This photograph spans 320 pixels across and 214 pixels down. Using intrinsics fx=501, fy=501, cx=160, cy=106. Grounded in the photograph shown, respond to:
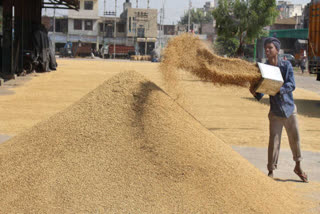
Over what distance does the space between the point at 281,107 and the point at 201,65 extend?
1.24 metres

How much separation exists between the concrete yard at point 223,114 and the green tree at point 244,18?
53.2 feet

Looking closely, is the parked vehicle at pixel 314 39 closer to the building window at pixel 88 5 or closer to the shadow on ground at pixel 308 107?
the shadow on ground at pixel 308 107

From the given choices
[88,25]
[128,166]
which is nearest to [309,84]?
[128,166]

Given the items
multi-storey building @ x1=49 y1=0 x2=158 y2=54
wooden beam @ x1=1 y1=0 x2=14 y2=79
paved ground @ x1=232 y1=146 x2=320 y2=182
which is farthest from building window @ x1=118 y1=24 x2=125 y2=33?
paved ground @ x1=232 y1=146 x2=320 y2=182

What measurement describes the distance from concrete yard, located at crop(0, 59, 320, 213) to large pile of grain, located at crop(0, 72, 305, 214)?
665 millimetres

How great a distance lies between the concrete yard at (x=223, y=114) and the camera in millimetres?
6180

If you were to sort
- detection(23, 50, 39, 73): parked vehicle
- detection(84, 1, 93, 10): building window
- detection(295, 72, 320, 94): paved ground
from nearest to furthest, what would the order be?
detection(23, 50, 39, 73): parked vehicle
detection(295, 72, 320, 94): paved ground
detection(84, 1, 93, 10): building window

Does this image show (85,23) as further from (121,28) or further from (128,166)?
(128,166)

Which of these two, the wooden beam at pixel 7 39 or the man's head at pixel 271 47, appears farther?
the wooden beam at pixel 7 39

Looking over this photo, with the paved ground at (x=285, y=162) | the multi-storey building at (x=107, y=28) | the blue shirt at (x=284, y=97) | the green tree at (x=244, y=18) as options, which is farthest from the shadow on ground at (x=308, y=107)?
the multi-storey building at (x=107, y=28)

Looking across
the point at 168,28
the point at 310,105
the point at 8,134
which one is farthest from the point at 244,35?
the point at 168,28

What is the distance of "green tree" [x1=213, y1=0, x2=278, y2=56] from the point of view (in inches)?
1355

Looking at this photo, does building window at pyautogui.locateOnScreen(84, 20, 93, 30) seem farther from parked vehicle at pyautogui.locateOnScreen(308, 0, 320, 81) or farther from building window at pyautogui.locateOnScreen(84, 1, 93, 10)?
parked vehicle at pyautogui.locateOnScreen(308, 0, 320, 81)

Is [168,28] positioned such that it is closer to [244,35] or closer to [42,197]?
[244,35]
